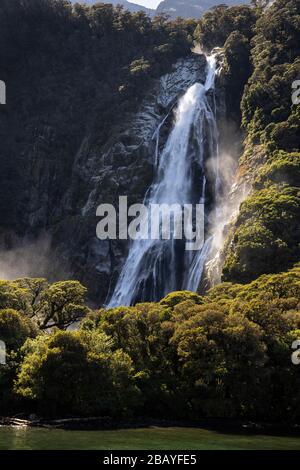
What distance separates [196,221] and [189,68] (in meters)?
38.4

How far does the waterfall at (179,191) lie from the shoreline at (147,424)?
32033 mm

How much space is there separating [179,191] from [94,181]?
1852 centimetres

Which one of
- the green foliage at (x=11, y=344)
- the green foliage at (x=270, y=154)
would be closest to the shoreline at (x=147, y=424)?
the green foliage at (x=11, y=344)

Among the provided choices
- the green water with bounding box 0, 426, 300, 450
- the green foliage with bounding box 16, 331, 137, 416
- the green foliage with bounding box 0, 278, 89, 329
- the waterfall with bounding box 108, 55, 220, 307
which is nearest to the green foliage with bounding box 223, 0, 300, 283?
the waterfall with bounding box 108, 55, 220, 307

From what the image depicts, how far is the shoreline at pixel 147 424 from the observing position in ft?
146

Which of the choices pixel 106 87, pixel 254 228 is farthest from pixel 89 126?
pixel 254 228

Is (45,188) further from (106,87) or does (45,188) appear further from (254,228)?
(254,228)

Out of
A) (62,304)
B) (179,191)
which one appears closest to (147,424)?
(62,304)

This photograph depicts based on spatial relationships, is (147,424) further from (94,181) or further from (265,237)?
(94,181)

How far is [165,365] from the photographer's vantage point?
52000 mm

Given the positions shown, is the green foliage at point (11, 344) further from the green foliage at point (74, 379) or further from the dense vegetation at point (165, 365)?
the green foliage at point (74, 379)

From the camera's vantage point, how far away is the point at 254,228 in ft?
239

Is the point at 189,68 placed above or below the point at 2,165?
above
